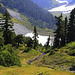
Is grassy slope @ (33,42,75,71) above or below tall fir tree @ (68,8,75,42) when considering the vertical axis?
below

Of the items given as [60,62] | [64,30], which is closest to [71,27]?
[64,30]

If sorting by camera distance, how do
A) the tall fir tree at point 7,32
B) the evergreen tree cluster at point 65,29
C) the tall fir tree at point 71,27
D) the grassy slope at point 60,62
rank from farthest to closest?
the tall fir tree at point 71,27 < the evergreen tree cluster at point 65,29 < the tall fir tree at point 7,32 < the grassy slope at point 60,62

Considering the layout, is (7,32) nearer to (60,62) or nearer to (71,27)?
(60,62)

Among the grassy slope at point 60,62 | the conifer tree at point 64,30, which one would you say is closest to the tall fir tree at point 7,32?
the grassy slope at point 60,62

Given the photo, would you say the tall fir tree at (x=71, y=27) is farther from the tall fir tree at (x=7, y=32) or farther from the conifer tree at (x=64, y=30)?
the tall fir tree at (x=7, y=32)

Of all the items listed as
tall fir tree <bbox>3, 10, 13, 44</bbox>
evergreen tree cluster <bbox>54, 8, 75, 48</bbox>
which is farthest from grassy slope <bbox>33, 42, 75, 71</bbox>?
evergreen tree cluster <bbox>54, 8, 75, 48</bbox>

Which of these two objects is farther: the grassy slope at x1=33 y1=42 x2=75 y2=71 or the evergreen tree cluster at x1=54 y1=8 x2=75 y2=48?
the evergreen tree cluster at x1=54 y1=8 x2=75 y2=48

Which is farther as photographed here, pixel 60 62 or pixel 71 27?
pixel 71 27

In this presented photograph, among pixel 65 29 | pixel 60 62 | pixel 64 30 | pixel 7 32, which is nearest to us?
pixel 60 62

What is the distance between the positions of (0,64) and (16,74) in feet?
14.1

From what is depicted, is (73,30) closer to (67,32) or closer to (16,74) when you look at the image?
(67,32)

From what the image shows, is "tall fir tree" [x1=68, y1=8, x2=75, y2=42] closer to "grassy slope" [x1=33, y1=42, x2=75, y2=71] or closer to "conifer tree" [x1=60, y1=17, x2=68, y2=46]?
"conifer tree" [x1=60, y1=17, x2=68, y2=46]

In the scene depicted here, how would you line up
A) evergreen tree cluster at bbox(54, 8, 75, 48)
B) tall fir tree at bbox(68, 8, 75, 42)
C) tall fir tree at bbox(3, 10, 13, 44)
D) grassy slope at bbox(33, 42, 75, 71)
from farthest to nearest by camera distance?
tall fir tree at bbox(68, 8, 75, 42)
evergreen tree cluster at bbox(54, 8, 75, 48)
tall fir tree at bbox(3, 10, 13, 44)
grassy slope at bbox(33, 42, 75, 71)

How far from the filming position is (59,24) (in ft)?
110
